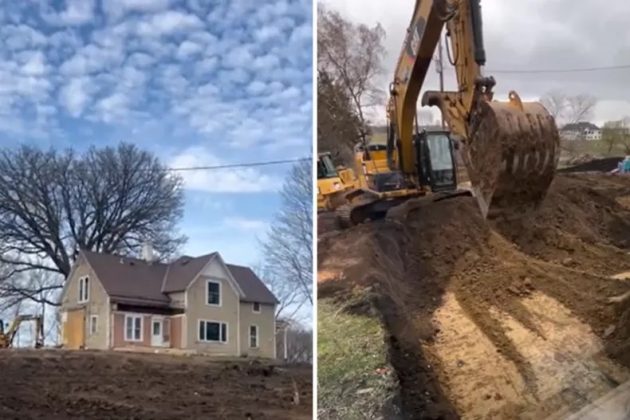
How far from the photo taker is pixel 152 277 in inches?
243

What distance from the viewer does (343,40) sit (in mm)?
5758

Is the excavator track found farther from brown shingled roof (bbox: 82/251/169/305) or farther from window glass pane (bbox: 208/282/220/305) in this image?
brown shingled roof (bbox: 82/251/169/305)

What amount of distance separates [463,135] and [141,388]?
248 centimetres

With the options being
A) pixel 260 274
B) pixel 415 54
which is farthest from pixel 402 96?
pixel 260 274

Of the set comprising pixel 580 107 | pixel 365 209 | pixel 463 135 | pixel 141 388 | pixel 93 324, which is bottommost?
pixel 141 388

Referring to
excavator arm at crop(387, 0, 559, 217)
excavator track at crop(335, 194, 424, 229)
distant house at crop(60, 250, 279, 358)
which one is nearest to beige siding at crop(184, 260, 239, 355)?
distant house at crop(60, 250, 279, 358)

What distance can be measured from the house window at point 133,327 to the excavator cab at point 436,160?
198cm

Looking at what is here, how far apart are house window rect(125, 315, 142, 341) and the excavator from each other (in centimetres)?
Answer: 152

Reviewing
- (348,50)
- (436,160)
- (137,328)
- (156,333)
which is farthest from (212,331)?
(348,50)

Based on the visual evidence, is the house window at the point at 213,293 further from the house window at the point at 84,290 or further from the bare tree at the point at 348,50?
the bare tree at the point at 348,50

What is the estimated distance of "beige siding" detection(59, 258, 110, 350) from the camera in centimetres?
603

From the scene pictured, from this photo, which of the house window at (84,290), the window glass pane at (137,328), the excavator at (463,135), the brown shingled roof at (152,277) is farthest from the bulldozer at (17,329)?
the excavator at (463,135)

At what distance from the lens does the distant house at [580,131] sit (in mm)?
5980

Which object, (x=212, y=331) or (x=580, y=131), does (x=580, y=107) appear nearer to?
(x=580, y=131)
